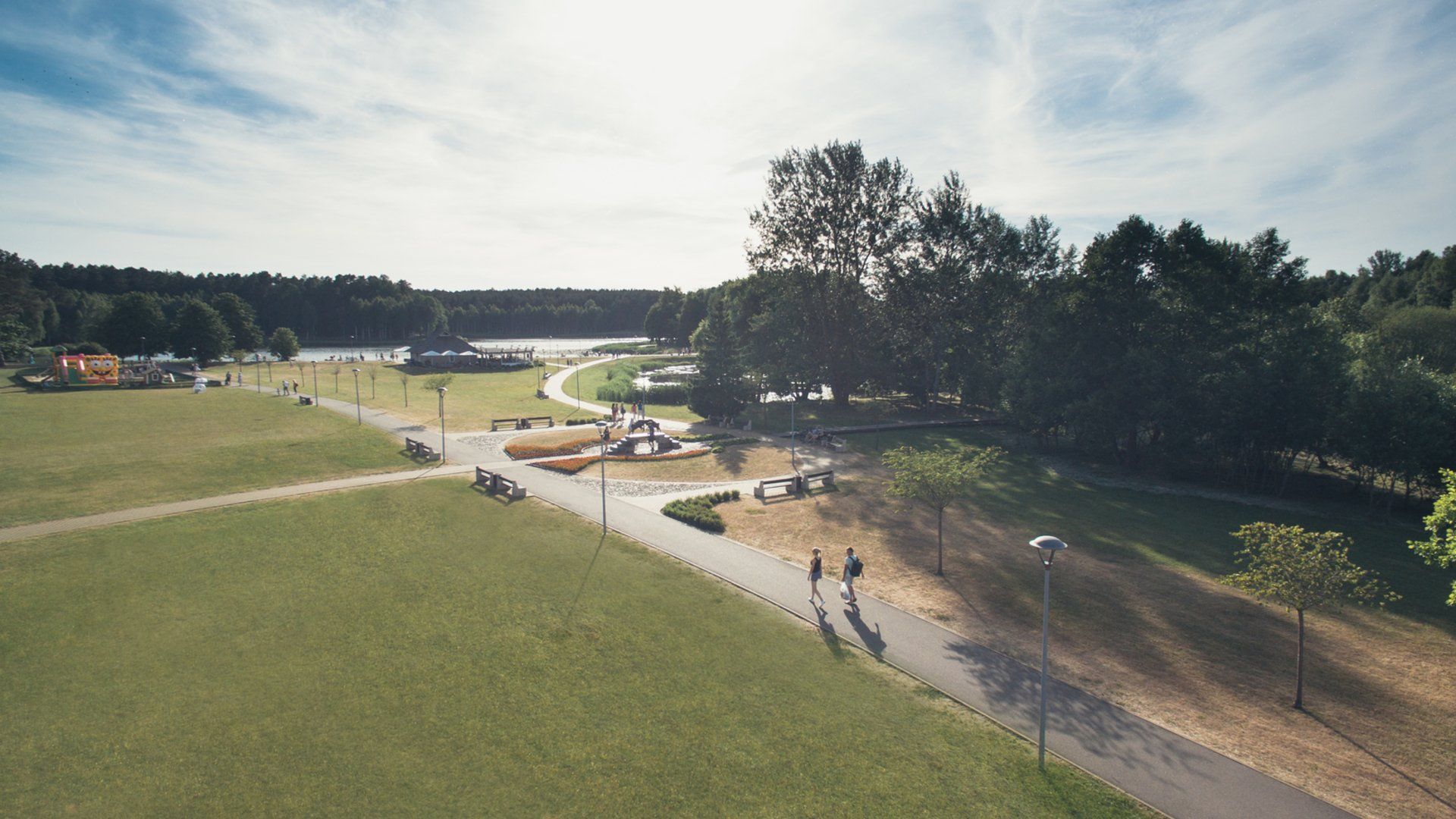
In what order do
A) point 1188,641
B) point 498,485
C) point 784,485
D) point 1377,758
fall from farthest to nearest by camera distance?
point 784,485 → point 498,485 → point 1188,641 → point 1377,758

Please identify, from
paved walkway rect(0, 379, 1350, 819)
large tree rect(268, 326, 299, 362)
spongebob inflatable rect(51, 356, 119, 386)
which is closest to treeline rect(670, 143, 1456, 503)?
paved walkway rect(0, 379, 1350, 819)

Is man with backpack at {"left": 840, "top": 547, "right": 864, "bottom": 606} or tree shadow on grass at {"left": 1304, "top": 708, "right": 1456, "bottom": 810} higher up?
man with backpack at {"left": 840, "top": 547, "right": 864, "bottom": 606}

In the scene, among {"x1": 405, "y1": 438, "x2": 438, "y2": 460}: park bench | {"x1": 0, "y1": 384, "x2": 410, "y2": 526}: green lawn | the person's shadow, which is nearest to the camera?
the person's shadow

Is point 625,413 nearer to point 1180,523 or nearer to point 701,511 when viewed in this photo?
point 701,511

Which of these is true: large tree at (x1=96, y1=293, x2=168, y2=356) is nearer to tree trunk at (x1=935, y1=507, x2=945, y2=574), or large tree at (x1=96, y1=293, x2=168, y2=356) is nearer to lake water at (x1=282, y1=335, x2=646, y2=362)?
lake water at (x1=282, y1=335, x2=646, y2=362)

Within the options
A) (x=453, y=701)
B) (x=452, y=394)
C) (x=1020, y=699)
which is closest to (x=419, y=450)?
(x=453, y=701)

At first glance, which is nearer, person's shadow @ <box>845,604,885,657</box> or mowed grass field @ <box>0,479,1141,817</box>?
mowed grass field @ <box>0,479,1141,817</box>

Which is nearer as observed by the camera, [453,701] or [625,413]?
[453,701]

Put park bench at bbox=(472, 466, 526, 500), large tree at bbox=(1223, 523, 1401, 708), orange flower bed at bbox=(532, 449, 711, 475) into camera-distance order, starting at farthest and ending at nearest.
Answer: orange flower bed at bbox=(532, 449, 711, 475), park bench at bbox=(472, 466, 526, 500), large tree at bbox=(1223, 523, 1401, 708)
